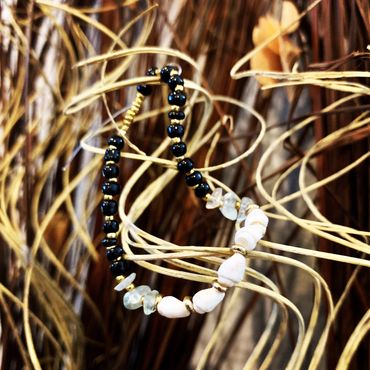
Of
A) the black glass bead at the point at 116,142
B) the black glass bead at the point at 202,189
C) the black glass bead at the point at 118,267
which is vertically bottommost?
the black glass bead at the point at 118,267

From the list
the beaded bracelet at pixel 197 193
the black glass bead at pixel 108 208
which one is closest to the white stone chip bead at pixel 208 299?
the beaded bracelet at pixel 197 193

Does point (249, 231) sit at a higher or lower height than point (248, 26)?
lower

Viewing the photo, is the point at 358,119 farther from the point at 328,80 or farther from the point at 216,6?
the point at 216,6

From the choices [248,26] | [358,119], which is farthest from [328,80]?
[248,26]

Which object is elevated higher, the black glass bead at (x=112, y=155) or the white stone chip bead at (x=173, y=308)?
the black glass bead at (x=112, y=155)

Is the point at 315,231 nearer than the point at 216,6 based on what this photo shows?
Yes

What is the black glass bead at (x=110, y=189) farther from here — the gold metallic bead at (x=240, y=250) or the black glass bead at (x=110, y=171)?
the gold metallic bead at (x=240, y=250)

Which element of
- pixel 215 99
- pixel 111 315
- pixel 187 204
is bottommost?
pixel 111 315
